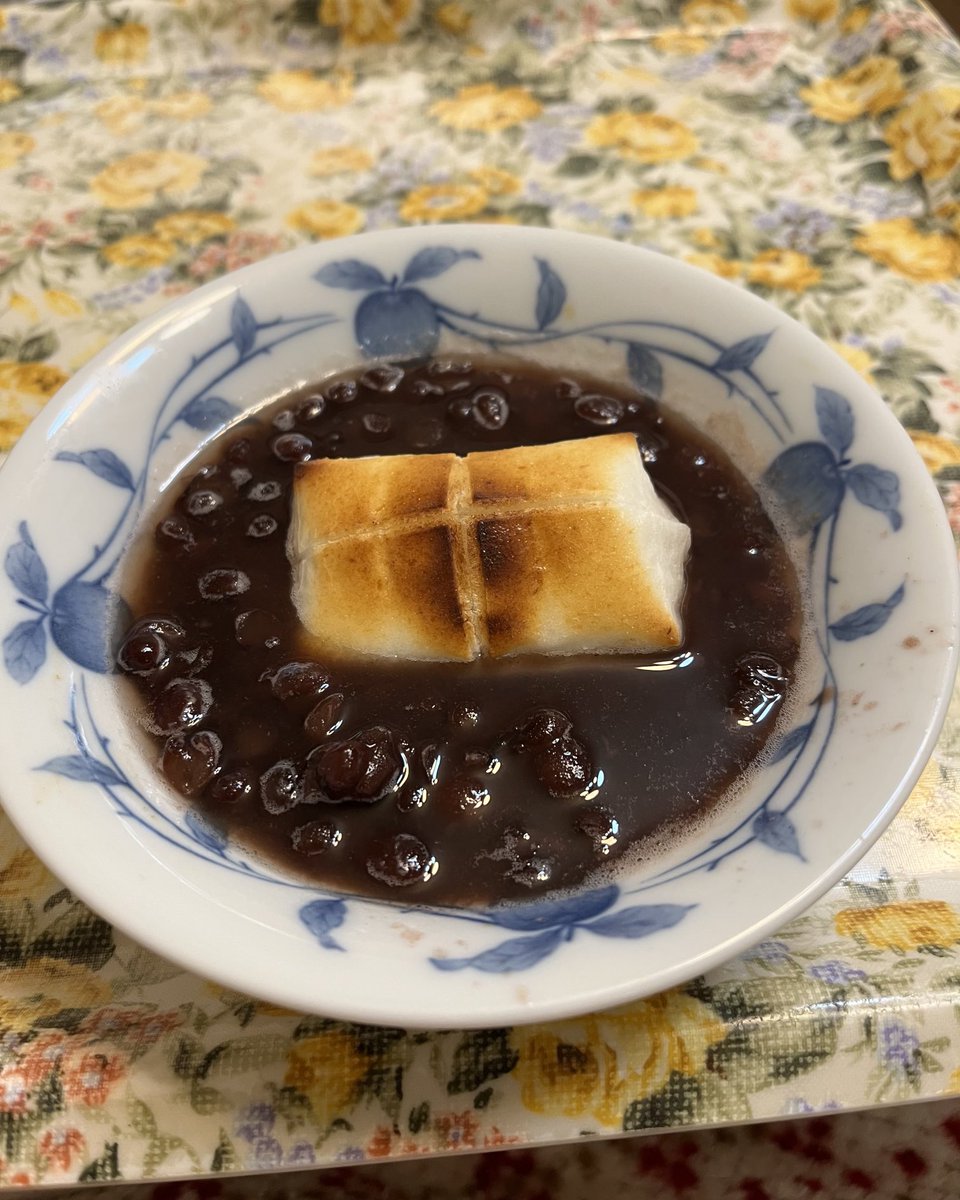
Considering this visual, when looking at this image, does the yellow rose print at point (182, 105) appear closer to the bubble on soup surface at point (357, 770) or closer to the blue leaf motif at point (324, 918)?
the bubble on soup surface at point (357, 770)

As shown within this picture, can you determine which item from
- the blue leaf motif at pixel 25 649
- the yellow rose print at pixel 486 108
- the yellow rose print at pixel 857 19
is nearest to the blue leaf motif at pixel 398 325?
the blue leaf motif at pixel 25 649

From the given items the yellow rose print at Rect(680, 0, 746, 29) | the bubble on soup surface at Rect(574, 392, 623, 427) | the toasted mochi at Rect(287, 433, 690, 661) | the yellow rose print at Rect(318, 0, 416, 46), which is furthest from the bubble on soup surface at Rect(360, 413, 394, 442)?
the yellow rose print at Rect(680, 0, 746, 29)

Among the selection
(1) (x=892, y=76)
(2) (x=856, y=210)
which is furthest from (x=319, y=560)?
(1) (x=892, y=76)

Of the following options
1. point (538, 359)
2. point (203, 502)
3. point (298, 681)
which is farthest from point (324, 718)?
point (538, 359)

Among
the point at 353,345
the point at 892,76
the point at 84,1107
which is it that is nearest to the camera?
the point at 84,1107

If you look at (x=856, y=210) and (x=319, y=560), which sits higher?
(x=856, y=210)

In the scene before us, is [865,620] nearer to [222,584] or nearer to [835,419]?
[835,419]

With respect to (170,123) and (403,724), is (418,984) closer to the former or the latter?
(403,724)

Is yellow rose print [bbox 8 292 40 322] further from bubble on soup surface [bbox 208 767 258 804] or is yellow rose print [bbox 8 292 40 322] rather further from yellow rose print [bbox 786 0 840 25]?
yellow rose print [bbox 786 0 840 25]
